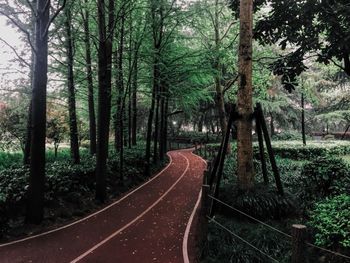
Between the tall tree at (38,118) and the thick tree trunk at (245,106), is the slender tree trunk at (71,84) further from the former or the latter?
the thick tree trunk at (245,106)

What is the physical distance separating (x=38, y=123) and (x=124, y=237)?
401cm

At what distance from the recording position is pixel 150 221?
376 inches

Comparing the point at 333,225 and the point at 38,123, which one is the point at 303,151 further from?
the point at 38,123

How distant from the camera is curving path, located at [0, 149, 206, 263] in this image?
23.3 ft

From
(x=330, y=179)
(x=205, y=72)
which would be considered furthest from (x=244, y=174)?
(x=205, y=72)

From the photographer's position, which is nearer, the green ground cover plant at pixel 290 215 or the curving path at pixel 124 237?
the green ground cover plant at pixel 290 215

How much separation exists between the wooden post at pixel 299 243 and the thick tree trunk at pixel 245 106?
175 inches

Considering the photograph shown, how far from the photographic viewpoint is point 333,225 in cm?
580

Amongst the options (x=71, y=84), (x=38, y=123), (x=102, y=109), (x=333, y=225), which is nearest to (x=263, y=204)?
(x=333, y=225)

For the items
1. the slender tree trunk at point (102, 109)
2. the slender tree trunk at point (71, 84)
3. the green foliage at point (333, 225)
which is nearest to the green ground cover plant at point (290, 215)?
the green foliage at point (333, 225)

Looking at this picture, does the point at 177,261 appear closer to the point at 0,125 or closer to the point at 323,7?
the point at 323,7

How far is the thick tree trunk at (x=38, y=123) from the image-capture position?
9438 millimetres

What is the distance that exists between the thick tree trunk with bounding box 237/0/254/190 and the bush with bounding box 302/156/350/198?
1905mm

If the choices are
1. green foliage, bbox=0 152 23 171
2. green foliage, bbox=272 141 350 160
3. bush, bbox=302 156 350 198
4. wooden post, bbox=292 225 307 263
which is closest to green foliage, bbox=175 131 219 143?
green foliage, bbox=272 141 350 160
